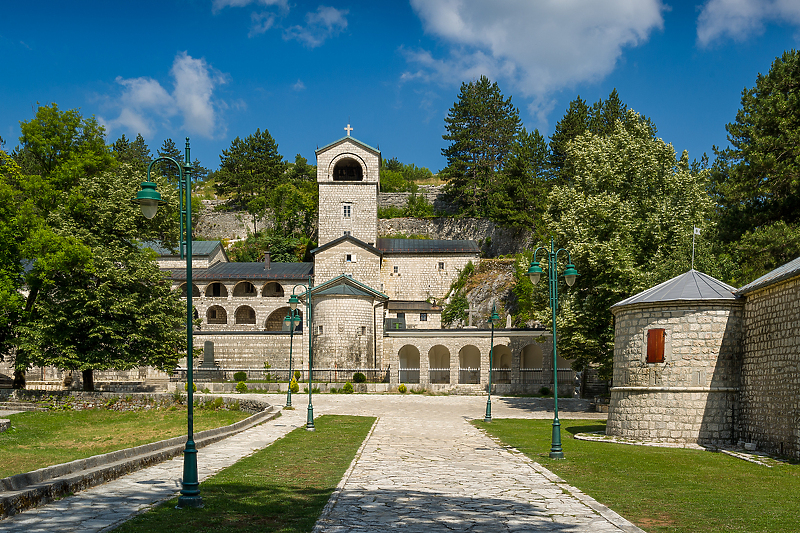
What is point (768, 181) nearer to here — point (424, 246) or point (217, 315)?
point (424, 246)

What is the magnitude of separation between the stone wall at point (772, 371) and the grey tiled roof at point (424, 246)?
128 feet

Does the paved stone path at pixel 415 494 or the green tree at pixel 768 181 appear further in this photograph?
the green tree at pixel 768 181

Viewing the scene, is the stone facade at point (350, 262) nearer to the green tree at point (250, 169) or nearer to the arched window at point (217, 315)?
the arched window at point (217, 315)

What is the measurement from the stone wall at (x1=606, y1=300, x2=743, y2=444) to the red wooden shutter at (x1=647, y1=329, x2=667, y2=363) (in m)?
0.11

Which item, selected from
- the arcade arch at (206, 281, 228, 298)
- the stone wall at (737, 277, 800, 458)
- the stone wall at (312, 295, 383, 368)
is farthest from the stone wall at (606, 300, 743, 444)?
the arcade arch at (206, 281, 228, 298)

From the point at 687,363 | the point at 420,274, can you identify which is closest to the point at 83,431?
the point at 687,363

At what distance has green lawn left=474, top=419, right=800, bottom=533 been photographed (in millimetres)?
7883

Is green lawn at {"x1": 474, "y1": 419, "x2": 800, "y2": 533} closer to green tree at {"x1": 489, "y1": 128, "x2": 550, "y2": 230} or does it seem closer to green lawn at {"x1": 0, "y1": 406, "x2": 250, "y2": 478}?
green lawn at {"x1": 0, "y1": 406, "x2": 250, "y2": 478}

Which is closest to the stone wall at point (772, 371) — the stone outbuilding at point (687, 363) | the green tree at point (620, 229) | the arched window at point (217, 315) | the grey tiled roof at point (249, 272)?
the stone outbuilding at point (687, 363)

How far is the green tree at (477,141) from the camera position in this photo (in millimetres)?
65250

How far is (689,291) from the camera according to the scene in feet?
55.8

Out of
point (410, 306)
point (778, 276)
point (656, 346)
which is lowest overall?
point (656, 346)

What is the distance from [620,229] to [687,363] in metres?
10.4

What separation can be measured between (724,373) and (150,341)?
23.0 metres
